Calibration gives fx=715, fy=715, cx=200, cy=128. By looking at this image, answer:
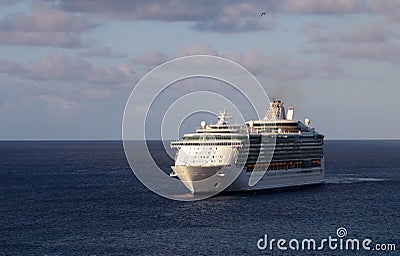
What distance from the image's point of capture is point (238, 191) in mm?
98812

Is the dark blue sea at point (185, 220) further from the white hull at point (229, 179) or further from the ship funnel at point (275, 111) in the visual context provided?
the ship funnel at point (275, 111)

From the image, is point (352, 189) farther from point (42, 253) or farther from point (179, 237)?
point (42, 253)

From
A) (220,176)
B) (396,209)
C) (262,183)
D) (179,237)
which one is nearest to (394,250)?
(179,237)

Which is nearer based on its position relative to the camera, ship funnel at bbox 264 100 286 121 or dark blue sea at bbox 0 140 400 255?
dark blue sea at bbox 0 140 400 255

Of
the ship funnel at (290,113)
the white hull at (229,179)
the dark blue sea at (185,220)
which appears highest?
the ship funnel at (290,113)

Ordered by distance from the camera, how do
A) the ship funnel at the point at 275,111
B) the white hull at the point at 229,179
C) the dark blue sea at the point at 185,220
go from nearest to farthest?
the dark blue sea at the point at 185,220 → the white hull at the point at 229,179 → the ship funnel at the point at 275,111

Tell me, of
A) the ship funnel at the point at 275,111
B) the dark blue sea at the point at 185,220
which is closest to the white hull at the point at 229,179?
the dark blue sea at the point at 185,220

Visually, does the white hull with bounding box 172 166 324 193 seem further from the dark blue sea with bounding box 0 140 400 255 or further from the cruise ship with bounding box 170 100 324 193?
the dark blue sea with bounding box 0 140 400 255

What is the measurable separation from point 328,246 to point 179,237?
45.4ft

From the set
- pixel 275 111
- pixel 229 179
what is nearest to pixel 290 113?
pixel 275 111

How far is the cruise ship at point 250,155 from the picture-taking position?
94.4 metres

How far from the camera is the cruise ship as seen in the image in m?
94.4

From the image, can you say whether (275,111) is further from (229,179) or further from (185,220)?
(185,220)

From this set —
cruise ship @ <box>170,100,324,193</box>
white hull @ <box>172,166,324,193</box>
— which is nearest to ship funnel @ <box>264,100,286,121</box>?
cruise ship @ <box>170,100,324,193</box>
